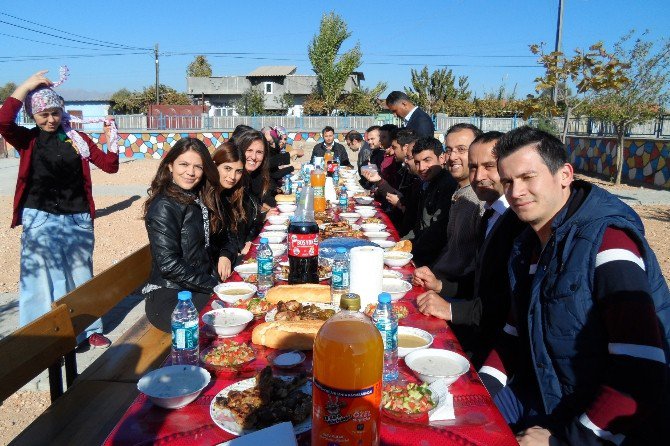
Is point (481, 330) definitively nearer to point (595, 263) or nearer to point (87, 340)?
point (595, 263)

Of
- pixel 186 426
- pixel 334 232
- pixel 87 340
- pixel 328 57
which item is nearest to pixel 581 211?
pixel 186 426

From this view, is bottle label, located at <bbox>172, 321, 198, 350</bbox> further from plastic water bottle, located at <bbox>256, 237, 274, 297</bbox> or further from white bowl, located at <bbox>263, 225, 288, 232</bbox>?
white bowl, located at <bbox>263, 225, 288, 232</bbox>

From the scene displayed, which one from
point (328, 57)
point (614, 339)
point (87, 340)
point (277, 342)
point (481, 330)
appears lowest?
point (87, 340)

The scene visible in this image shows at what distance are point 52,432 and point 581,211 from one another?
2462mm

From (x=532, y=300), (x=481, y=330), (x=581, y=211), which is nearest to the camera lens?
(x=581, y=211)

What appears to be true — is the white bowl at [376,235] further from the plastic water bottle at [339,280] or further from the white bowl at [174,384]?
the white bowl at [174,384]

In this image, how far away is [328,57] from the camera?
1694 inches

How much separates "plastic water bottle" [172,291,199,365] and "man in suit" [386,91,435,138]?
20.1ft

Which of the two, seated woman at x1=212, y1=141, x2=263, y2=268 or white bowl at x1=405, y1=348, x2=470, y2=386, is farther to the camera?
seated woman at x1=212, y1=141, x2=263, y2=268

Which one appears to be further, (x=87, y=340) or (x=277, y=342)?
(x=87, y=340)

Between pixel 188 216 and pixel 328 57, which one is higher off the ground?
pixel 328 57

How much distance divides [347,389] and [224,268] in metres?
2.87

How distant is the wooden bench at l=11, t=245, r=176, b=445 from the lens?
7.97ft

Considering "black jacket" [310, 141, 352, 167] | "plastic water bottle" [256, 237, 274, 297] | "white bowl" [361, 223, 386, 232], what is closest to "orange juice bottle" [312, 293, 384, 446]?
"plastic water bottle" [256, 237, 274, 297]
